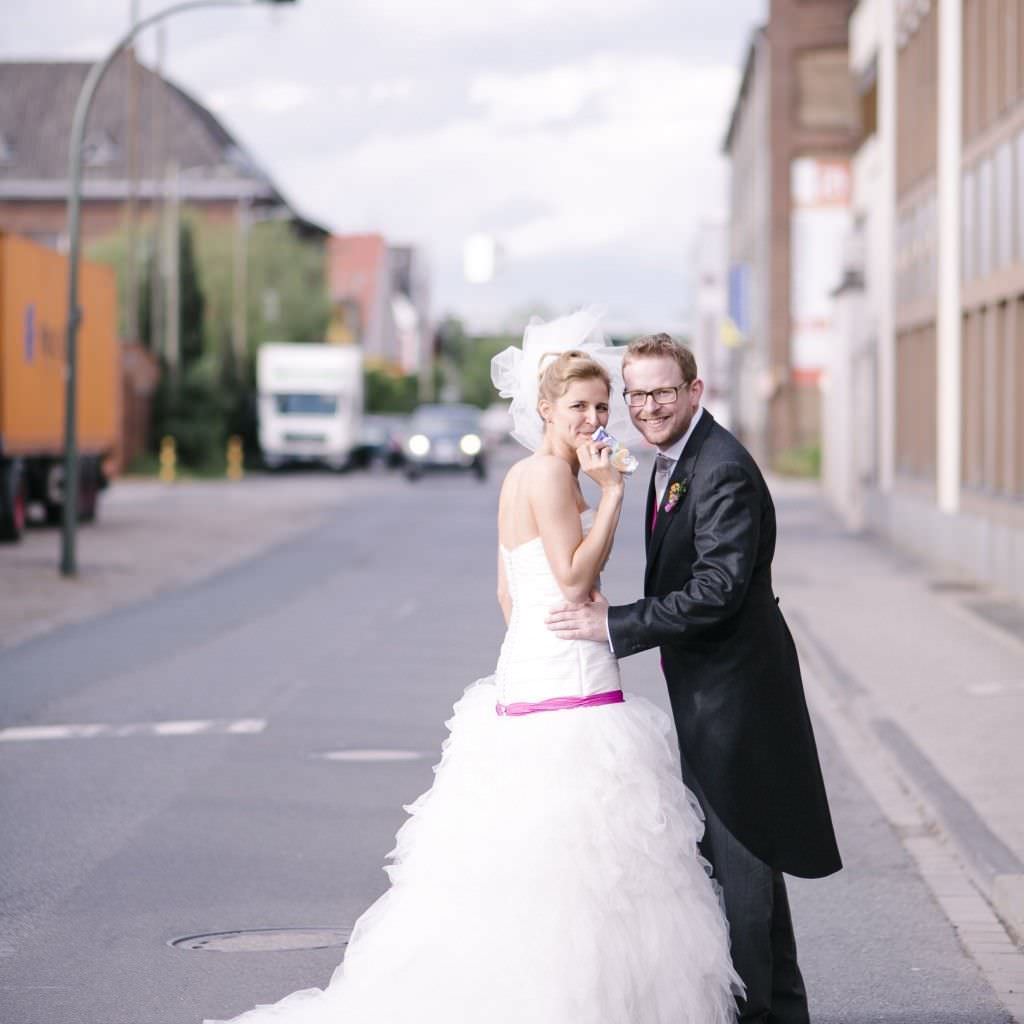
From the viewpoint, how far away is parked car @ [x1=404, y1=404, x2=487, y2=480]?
54.8 metres

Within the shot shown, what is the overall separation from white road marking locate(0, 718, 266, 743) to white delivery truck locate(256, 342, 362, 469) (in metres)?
47.9

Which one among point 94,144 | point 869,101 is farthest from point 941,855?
point 94,144

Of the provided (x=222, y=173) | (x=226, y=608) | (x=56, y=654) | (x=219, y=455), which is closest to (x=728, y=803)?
(x=56, y=654)

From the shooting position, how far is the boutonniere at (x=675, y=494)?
521 cm

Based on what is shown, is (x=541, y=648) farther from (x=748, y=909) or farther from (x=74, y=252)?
(x=74, y=252)

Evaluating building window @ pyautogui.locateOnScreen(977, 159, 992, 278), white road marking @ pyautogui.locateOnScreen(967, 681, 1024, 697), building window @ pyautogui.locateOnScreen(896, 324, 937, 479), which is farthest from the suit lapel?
building window @ pyautogui.locateOnScreen(896, 324, 937, 479)

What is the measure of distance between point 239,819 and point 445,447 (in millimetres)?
46114

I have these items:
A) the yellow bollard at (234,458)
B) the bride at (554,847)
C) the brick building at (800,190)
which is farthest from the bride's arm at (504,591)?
the brick building at (800,190)

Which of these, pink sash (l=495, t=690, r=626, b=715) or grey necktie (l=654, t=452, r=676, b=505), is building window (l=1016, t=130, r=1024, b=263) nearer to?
grey necktie (l=654, t=452, r=676, b=505)

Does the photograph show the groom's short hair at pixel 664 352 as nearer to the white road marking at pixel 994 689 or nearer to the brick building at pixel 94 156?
the white road marking at pixel 994 689

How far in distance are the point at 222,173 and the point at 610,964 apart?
8509cm

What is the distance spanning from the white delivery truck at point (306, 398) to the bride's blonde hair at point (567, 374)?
5485 centimetres

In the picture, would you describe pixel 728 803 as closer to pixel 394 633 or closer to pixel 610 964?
pixel 610 964

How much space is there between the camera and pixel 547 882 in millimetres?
5066
